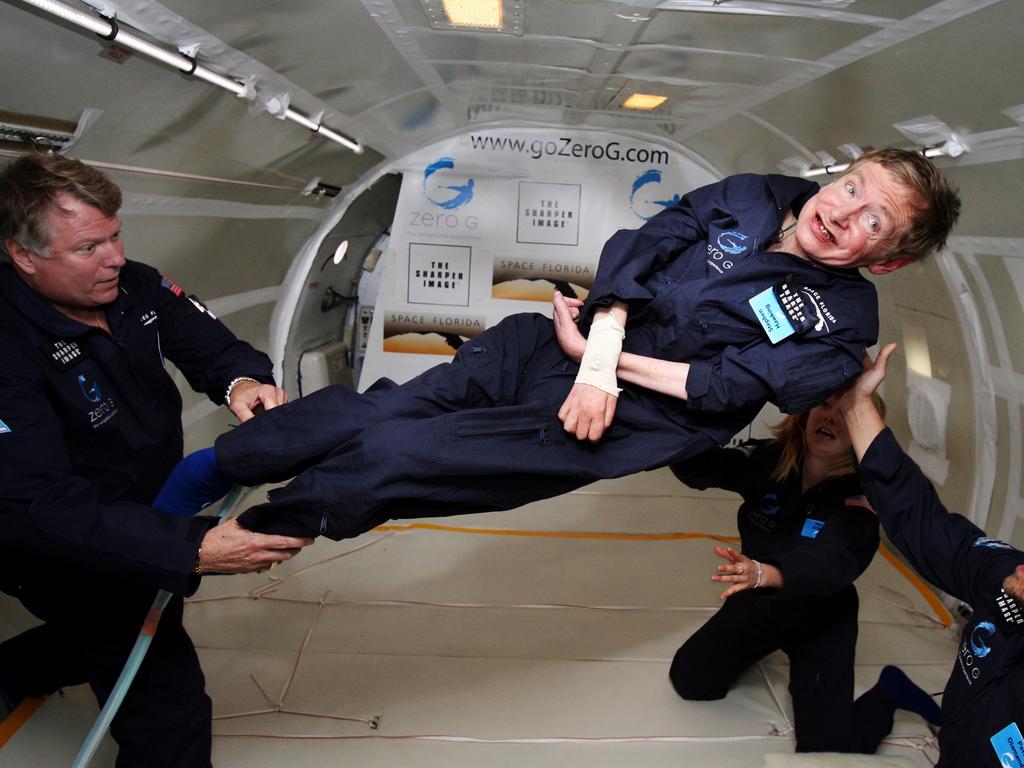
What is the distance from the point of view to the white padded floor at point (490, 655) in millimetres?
2383

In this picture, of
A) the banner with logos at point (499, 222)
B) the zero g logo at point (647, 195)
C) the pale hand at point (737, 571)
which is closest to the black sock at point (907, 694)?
the pale hand at point (737, 571)

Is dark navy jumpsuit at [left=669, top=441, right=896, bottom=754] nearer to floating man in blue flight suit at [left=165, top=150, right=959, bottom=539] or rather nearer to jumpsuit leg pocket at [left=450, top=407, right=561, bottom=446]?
floating man in blue flight suit at [left=165, top=150, right=959, bottom=539]

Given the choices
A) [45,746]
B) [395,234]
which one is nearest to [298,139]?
[395,234]

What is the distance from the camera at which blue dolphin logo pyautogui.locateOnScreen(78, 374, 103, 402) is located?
184 cm

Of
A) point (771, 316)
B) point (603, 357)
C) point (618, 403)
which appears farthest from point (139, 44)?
point (771, 316)

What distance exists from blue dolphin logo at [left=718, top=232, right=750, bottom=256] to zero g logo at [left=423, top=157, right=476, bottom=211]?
3095 mm

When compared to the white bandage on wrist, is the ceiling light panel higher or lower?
higher

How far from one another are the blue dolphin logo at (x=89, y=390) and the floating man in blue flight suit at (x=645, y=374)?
423 millimetres

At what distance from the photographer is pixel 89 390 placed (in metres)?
1.86

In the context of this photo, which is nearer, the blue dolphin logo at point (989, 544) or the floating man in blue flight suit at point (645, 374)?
the floating man in blue flight suit at point (645, 374)

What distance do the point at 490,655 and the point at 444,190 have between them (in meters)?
3.06

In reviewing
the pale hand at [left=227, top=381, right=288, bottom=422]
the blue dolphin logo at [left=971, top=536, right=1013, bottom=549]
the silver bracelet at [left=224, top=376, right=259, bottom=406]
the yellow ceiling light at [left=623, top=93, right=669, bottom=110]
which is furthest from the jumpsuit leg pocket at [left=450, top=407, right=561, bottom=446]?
the yellow ceiling light at [left=623, top=93, right=669, bottom=110]

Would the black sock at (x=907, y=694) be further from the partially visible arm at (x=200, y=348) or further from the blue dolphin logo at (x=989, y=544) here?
the partially visible arm at (x=200, y=348)

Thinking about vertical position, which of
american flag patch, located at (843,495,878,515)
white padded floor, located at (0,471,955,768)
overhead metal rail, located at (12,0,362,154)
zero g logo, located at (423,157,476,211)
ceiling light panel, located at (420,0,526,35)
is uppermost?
ceiling light panel, located at (420,0,526,35)
